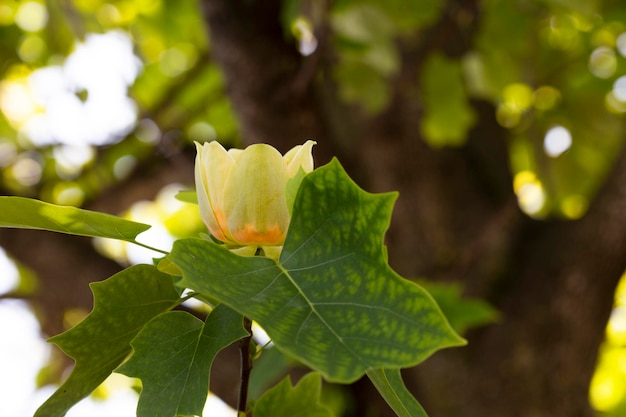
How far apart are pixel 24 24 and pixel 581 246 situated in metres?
2.07

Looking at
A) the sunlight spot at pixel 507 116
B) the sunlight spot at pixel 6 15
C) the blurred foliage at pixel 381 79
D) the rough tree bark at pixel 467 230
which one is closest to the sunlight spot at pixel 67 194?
the blurred foliage at pixel 381 79

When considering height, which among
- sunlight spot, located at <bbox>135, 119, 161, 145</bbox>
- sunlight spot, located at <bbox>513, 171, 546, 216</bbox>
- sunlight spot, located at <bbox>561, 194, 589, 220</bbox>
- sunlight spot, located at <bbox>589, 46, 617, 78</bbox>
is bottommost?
sunlight spot, located at <bbox>561, 194, 589, 220</bbox>

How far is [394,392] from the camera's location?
1.44 ft

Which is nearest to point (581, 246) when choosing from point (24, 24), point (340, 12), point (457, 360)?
point (457, 360)

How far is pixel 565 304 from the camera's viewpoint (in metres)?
1.65

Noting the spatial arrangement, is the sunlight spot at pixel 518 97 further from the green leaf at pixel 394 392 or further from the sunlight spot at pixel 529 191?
the green leaf at pixel 394 392

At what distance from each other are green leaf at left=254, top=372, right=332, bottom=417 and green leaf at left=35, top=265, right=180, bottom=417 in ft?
0.39

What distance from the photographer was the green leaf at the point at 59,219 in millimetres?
441

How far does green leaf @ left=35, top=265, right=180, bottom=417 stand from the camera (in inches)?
18.1

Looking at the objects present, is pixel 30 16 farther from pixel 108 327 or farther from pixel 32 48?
pixel 108 327

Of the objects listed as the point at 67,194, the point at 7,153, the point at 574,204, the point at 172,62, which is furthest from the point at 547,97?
the point at 7,153

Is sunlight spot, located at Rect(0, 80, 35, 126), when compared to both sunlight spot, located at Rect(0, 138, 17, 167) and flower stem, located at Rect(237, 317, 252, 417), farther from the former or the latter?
flower stem, located at Rect(237, 317, 252, 417)

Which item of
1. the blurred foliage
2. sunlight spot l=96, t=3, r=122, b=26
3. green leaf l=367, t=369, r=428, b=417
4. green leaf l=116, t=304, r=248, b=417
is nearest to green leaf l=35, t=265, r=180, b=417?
green leaf l=116, t=304, r=248, b=417

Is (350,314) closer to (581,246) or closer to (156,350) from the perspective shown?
(156,350)
